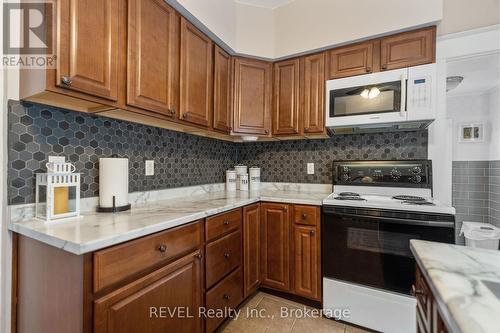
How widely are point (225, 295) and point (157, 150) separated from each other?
4.02 feet

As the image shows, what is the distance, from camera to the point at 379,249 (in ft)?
5.36

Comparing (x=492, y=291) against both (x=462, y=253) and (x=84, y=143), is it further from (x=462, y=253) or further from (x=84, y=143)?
(x=84, y=143)

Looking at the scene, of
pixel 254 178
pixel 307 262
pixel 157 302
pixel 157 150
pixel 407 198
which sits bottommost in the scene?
pixel 307 262

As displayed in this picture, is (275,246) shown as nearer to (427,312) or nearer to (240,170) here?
(240,170)

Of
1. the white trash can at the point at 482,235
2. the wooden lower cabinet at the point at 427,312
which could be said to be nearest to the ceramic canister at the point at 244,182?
the wooden lower cabinet at the point at 427,312

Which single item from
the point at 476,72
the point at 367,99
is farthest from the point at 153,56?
the point at 476,72

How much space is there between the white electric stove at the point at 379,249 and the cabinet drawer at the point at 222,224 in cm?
69

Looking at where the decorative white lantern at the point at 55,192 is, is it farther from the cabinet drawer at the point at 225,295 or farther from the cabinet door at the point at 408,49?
the cabinet door at the point at 408,49

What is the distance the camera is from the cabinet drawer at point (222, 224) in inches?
58.8

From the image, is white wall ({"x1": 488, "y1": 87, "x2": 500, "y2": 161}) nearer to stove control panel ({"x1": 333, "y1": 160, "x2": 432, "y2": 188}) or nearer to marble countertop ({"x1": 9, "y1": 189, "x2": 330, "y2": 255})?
stove control panel ({"x1": 333, "y1": 160, "x2": 432, "y2": 188})

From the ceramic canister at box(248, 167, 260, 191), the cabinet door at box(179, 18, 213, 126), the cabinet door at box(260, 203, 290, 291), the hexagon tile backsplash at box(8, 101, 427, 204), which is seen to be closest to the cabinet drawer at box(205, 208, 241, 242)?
the cabinet door at box(260, 203, 290, 291)

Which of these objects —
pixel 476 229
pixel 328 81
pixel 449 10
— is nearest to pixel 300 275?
pixel 328 81

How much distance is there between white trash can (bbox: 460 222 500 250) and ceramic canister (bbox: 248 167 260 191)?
2840mm

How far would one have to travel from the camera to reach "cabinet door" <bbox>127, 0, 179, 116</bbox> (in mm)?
1311
